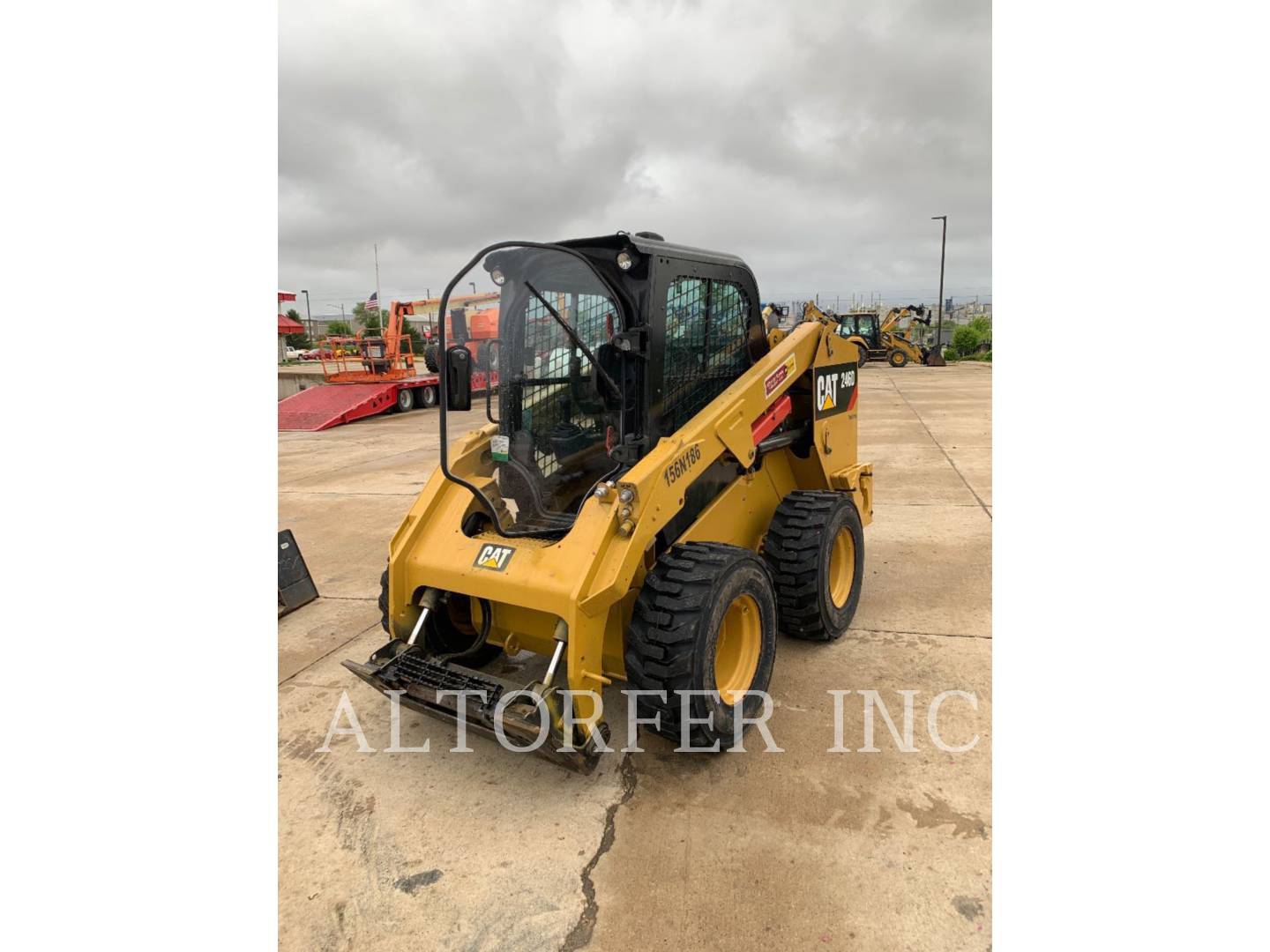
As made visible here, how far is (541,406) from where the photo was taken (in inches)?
146

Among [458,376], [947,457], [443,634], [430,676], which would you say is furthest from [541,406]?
[947,457]

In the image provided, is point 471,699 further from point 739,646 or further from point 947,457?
point 947,457

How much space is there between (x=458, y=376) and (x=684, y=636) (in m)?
1.40

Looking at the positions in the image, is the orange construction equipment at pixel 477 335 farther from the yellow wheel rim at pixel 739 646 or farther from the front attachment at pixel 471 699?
the yellow wheel rim at pixel 739 646

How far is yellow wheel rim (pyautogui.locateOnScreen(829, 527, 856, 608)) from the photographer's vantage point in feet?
14.4

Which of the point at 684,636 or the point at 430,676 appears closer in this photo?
the point at 684,636

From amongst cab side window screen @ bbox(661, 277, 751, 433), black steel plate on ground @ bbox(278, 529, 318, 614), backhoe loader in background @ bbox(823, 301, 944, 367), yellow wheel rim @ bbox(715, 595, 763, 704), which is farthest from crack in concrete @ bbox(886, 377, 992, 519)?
backhoe loader in background @ bbox(823, 301, 944, 367)

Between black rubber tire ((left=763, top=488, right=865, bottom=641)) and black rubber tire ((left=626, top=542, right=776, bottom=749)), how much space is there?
81 cm

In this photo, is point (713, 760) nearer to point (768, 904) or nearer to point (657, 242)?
point (768, 904)

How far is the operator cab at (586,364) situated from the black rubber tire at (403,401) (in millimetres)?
14824

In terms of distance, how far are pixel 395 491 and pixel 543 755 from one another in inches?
246

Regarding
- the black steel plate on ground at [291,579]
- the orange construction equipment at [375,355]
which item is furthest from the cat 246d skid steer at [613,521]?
the orange construction equipment at [375,355]

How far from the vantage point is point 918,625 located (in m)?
4.33

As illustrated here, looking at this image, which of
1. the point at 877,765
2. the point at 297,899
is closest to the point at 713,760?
the point at 877,765
